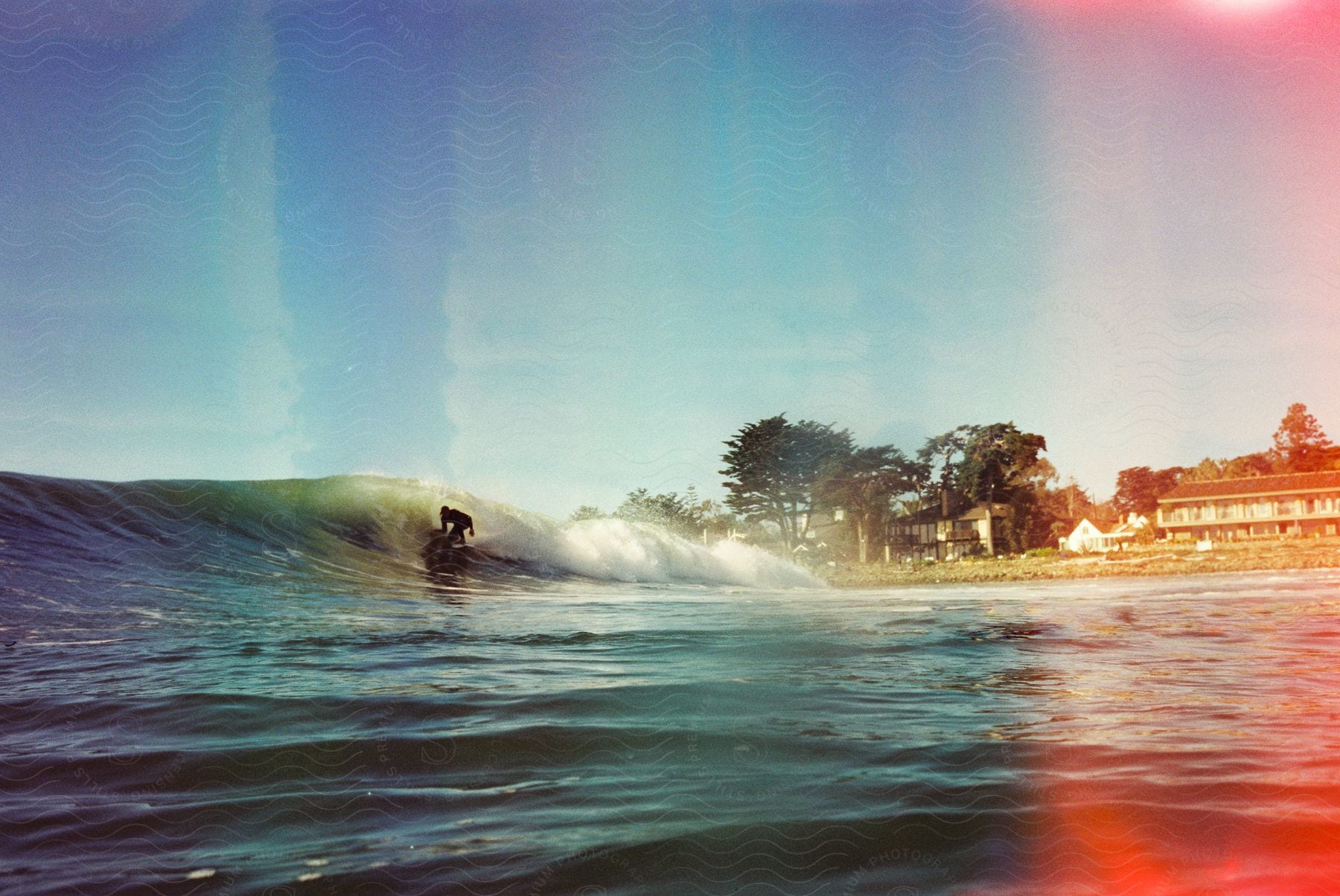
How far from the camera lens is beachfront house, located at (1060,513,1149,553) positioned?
50.0m

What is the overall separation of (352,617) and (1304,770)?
8.55 meters

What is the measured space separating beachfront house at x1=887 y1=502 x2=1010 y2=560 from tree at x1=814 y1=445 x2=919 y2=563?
155 centimetres

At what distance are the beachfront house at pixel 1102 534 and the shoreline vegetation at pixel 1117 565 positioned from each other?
15.2 m

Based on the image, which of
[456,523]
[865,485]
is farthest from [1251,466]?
[456,523]

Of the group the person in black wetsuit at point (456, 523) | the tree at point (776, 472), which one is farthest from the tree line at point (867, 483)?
the person in black wetsuit at point (456, 523)

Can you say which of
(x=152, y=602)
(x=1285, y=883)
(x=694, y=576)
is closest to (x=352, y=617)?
(x=152, y=602)

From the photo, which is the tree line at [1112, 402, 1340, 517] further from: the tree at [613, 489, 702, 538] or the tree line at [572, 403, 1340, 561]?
the tree at [613, 489, 702, 538]

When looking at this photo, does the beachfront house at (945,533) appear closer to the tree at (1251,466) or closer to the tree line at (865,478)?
the tree line at (865,478)

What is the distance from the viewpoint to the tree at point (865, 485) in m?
→ 38.8

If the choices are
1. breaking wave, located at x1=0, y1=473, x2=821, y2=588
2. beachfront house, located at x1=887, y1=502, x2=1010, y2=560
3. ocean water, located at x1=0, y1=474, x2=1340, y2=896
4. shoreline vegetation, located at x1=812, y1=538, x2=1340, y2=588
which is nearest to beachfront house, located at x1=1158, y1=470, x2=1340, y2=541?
shoreline vegetation, located at x1=812, y1=538, x2=1340, y2=588

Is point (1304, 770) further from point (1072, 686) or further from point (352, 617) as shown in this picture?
point (352, 617)

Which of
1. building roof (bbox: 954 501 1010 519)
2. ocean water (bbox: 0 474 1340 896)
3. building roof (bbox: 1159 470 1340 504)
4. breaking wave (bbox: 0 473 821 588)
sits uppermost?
building roof (bbox: 1159 470 1340 504)

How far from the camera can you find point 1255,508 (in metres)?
40.1

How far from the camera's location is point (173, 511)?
16.3 metres
